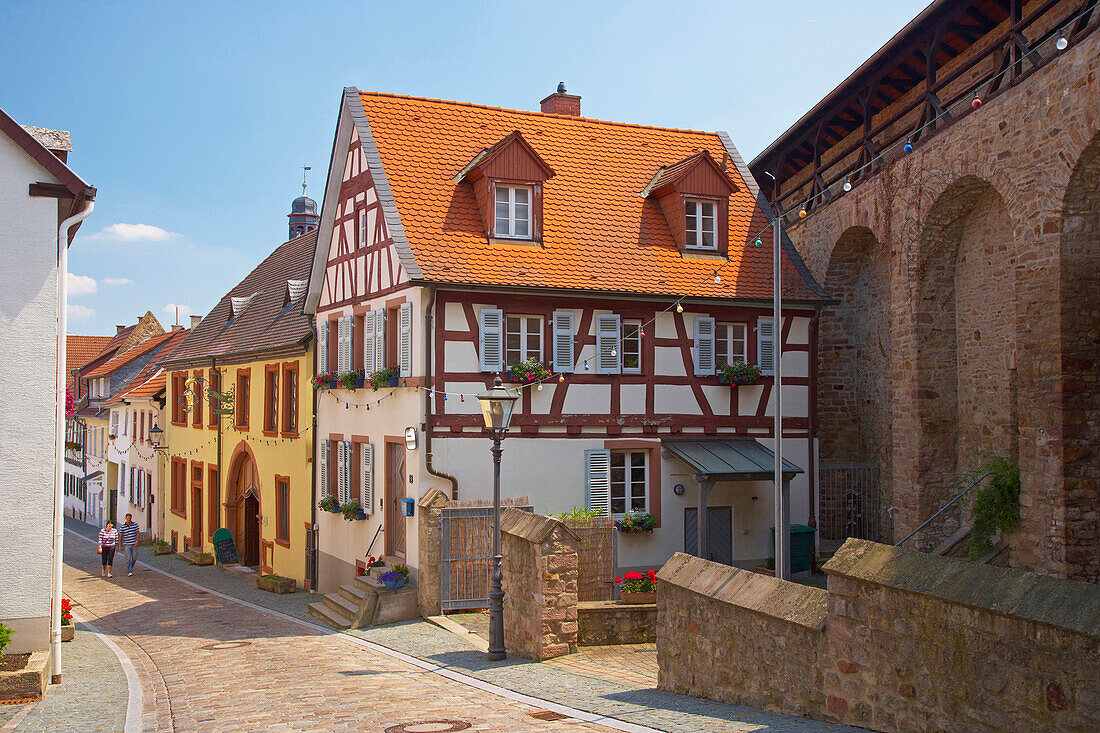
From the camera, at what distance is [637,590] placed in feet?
46.3

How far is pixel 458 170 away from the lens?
18969 mm

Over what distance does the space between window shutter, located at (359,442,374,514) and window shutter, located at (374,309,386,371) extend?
1615 millimetres

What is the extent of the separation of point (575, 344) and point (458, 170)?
412 centimetres

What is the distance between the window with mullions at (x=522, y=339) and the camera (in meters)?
17.6

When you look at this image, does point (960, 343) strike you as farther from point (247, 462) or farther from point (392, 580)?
point (247, 462)

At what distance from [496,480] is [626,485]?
19.3 ft

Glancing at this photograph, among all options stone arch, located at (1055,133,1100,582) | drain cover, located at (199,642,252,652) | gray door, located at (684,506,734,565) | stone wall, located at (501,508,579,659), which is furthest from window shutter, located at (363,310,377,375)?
stone arch, located at (1055,133,1100,582)

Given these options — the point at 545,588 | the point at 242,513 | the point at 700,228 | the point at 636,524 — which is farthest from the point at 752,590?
the point at 242,513

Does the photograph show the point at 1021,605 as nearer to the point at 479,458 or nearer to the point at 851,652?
the point at 851,652

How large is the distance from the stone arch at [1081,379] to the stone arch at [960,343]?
2.99 meters

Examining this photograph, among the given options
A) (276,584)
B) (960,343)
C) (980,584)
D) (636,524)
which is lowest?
(276,584)

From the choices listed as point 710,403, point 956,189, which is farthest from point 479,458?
point 956,189

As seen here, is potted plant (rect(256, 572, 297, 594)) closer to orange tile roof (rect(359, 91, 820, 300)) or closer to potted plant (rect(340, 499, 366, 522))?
potted plant (rect(340, 499, 366, 522))

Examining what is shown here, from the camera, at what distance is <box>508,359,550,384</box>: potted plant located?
682 inches
